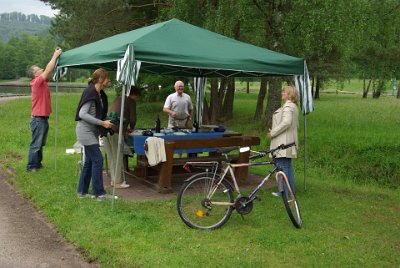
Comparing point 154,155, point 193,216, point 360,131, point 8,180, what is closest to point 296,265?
point 193,216

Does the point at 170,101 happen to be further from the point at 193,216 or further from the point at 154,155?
the point at 193,216

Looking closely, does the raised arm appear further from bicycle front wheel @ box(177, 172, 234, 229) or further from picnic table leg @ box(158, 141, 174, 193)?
bicycle front wheel @ box(177, 172, 234, 229)

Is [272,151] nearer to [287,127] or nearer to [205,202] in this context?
[287,127]

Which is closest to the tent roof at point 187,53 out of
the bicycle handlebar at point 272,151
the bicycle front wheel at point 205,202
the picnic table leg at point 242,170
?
the bicycle handlebar at point 272,151

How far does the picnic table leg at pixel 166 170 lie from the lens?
761cm

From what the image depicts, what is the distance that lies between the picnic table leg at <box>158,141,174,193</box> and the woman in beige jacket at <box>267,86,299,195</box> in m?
1.59

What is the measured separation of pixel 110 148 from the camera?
26.4 feet

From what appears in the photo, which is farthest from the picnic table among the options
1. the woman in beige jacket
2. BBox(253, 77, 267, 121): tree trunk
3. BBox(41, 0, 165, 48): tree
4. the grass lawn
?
BBox(253, 77, 267, 121): tree trunk

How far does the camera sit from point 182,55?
6.94 meters

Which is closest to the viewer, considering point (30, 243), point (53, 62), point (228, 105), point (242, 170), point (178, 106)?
point (30, 243)

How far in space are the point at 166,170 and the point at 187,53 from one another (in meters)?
1.92

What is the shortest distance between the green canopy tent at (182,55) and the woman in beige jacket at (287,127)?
0.62 m

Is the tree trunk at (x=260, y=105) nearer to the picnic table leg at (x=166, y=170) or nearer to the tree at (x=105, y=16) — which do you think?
the tree at (x=105, y=16)

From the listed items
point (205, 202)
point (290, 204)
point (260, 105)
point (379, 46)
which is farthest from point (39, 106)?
point (260, 105)
